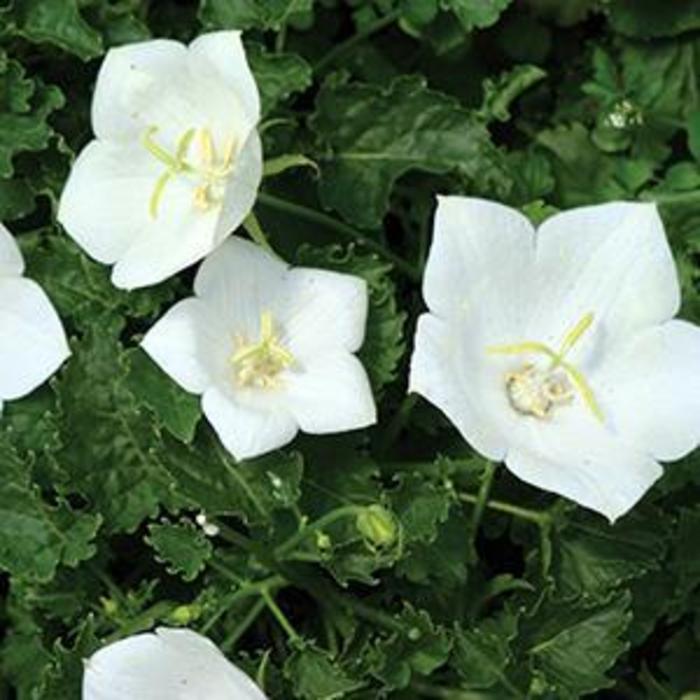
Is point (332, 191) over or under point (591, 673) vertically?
over

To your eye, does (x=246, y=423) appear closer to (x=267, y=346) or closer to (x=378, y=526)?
(x=267, y=346)

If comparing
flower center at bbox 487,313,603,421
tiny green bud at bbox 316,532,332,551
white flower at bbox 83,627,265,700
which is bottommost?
white flower at bbox 83,627,265,700

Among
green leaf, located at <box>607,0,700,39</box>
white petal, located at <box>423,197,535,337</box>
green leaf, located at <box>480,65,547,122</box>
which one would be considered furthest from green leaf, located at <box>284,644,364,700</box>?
green leaf, located at <box>607,0,700,39</box>

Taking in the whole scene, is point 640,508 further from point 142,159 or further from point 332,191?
point 142,159

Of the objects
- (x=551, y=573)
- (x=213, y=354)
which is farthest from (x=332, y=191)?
(x=551, y=573)

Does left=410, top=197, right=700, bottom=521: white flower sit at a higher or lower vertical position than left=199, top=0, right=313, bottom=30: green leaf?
lower

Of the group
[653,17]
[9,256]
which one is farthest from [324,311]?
[653,17]

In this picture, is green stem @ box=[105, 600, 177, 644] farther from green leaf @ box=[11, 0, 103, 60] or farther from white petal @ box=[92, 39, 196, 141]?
green leaf @ box=[11, 0, 103, 60]
